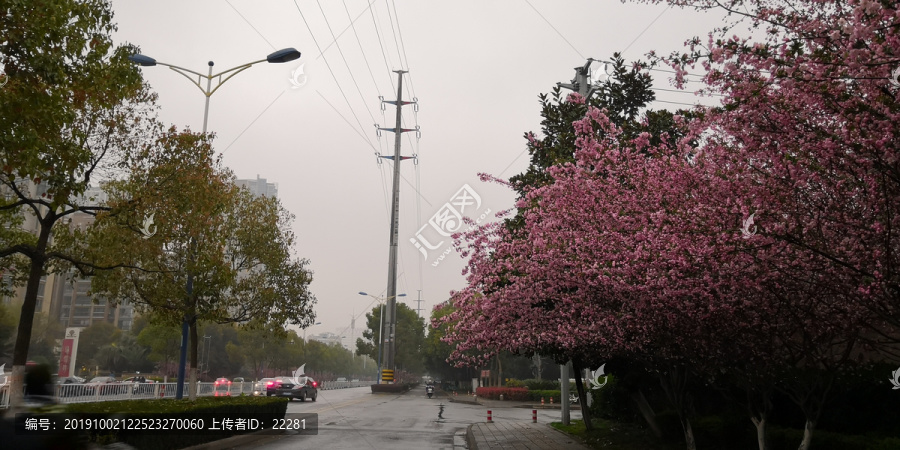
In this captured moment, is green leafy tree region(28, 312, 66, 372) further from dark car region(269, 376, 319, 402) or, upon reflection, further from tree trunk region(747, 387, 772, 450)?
tree trunk region(747, 387, 772, 450)

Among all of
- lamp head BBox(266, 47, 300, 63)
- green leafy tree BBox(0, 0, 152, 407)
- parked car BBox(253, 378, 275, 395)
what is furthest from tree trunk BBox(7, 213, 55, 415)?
parked car BBox(253, 378, 275, 395)

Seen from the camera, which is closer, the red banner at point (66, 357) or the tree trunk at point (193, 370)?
the tree trunk at point (193, 370)

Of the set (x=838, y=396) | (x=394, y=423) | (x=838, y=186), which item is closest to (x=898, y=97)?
(x=838, y=186)

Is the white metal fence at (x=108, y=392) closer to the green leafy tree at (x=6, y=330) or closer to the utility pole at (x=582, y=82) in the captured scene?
the utility pole at (x=582, y=82)

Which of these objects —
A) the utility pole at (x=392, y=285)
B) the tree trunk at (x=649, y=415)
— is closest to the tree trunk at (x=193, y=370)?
the tree trunk at (x=649, y=415)

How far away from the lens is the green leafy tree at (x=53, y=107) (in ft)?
32.3

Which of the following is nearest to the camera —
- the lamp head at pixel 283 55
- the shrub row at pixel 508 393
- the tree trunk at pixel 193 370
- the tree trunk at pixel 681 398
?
the tree trunk at pixel 681 398

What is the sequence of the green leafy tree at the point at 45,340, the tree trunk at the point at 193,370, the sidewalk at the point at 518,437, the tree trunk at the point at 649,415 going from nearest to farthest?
the tree trunk at the point at 649,415
the sidewalk at the point at 518,437
the tree trunk at the point at 193,370
the green leafy tree at the point at 45,340

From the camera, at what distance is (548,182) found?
53.9 feet

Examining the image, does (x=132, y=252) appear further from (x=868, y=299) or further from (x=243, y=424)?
(x=868, y=299)

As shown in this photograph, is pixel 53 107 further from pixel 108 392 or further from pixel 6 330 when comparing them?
pixel 6 330

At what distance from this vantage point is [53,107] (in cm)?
1041

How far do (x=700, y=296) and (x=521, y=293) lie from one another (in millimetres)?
3890

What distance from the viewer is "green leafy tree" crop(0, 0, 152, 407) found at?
388 inches
